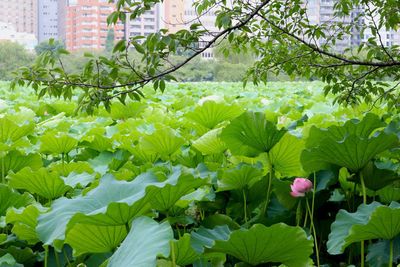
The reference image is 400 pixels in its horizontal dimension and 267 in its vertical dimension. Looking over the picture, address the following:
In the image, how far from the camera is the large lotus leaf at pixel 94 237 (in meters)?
0.70

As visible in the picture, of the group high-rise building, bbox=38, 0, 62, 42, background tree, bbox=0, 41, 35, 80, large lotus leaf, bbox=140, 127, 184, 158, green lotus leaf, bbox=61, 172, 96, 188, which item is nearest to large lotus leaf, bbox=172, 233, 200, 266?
green lotus leaf, bbox=61, 172, 96, 188

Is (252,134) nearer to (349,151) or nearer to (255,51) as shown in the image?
(349,151)

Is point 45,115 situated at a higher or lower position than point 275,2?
lower

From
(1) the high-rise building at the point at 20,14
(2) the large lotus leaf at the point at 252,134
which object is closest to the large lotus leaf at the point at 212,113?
(2) the large lotus leaf at the point at 252,134

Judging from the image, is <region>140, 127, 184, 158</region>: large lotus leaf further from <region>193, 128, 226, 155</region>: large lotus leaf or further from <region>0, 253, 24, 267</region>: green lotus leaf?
<region>0, 253, 24, 267</region>: green lotus leaf

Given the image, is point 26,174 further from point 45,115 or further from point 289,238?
point 45,115

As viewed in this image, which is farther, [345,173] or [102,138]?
[102,138]

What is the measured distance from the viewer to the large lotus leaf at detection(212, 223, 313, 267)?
0.66 metres

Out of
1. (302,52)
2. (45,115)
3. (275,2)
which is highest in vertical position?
(275,2)

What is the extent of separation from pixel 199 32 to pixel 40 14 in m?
71.5

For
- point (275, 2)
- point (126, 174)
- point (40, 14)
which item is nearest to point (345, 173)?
point (126, 174)

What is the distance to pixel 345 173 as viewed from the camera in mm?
1075

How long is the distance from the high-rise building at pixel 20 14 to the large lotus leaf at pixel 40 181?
71165 mm

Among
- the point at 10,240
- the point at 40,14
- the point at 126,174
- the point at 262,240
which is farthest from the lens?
the point at 40,14
